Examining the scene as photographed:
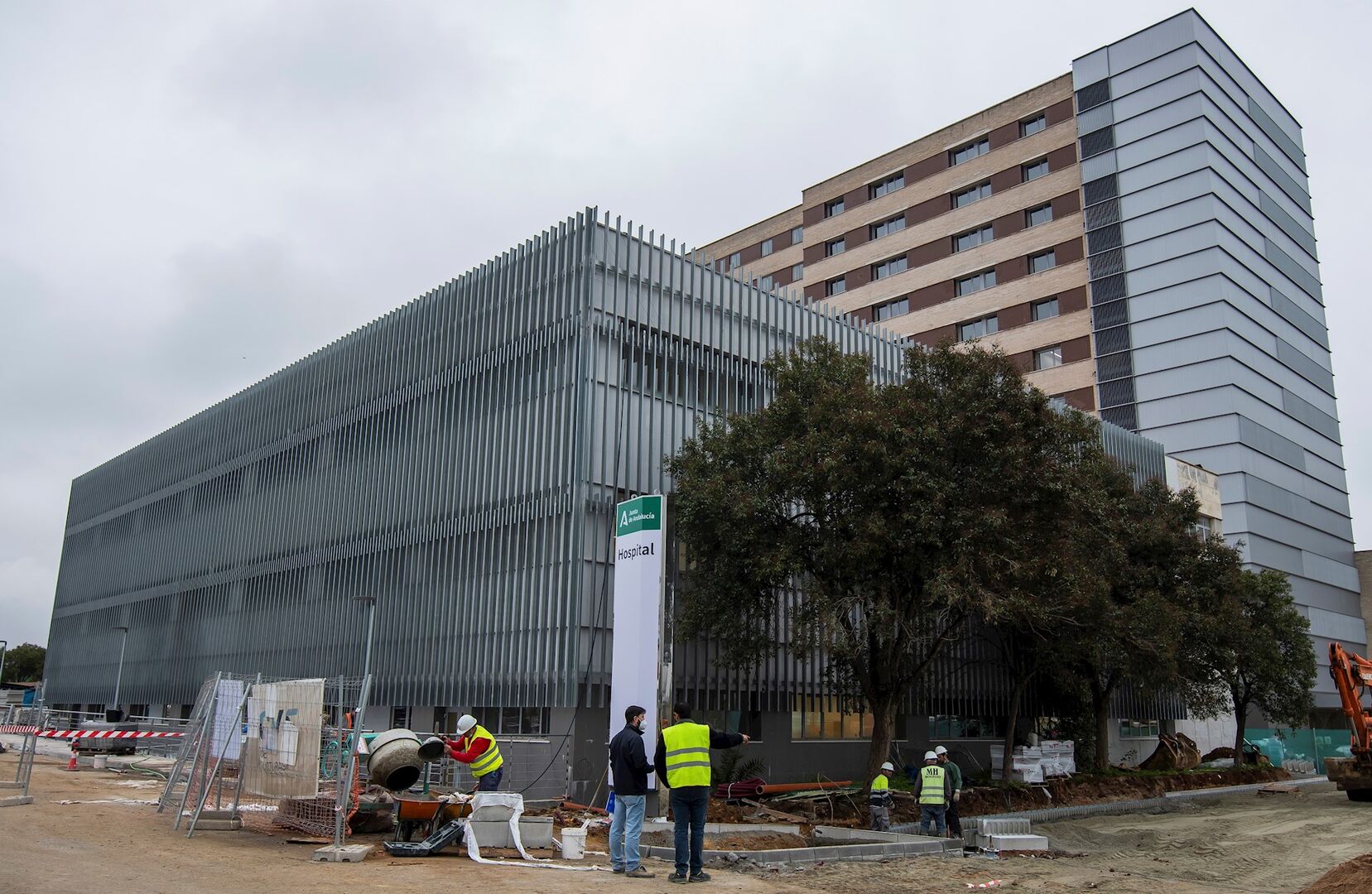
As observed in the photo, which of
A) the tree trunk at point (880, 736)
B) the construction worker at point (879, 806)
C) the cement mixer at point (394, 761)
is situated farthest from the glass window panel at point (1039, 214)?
the cement mixer at point (394, 761)

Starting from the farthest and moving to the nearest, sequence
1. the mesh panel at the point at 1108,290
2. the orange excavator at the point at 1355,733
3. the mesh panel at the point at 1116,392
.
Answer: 1. the mesh panel at the point at 1108,290
2. the mesh panel at the point at 1116,392
3. the orange excavator at the point at 1355,733

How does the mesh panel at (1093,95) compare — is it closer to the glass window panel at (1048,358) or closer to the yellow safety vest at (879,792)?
the glass window panel at (1048,358)

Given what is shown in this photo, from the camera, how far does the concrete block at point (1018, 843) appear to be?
58.6ft

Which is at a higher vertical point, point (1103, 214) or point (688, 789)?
point (1103, 214)

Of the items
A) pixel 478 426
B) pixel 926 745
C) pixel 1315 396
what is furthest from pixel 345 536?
pixel 1315 396

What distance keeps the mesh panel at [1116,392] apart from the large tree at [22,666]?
92.2 meters

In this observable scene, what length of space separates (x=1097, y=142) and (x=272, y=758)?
56.5 meters

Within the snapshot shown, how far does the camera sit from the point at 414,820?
14500 mm

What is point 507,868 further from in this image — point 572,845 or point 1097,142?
point 1097,142

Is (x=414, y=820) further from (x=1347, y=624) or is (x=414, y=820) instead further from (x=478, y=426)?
(x=1347, y=624)

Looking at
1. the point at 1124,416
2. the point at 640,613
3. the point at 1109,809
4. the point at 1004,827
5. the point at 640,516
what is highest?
the point at 1124,416

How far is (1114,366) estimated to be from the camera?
5575 centimetres

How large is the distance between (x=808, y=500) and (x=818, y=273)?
51713 millimetres

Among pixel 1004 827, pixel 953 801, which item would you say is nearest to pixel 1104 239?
pixel 1004 827
